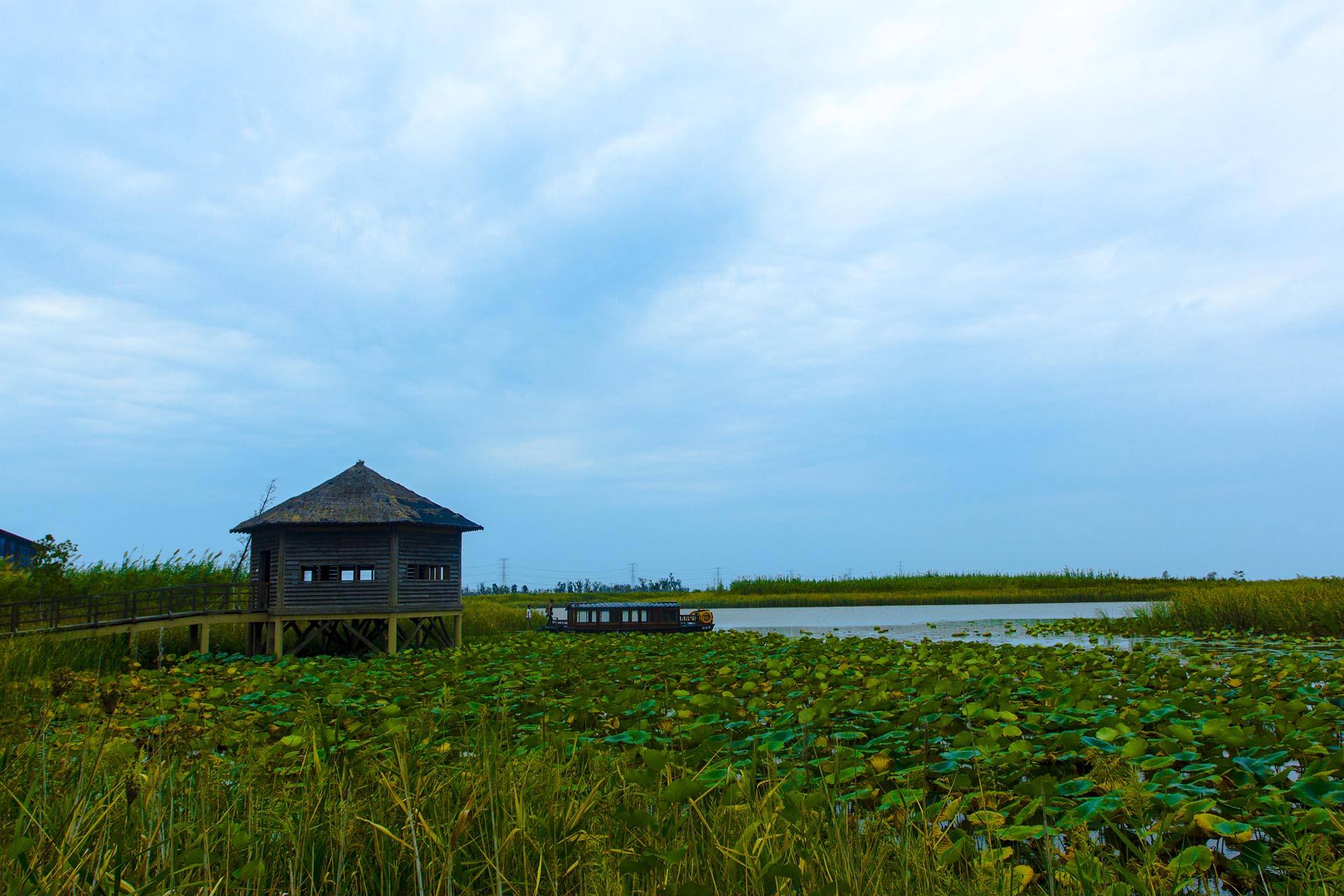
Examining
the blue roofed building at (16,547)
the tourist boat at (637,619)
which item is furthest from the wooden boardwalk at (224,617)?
the blue roofed building at (16,547)

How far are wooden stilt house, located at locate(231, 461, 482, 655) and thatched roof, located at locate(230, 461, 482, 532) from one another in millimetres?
33

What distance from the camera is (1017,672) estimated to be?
11.1 metres

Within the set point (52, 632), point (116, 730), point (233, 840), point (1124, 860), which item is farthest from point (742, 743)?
point (52, 632)

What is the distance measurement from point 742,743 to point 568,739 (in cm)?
145

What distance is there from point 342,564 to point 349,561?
0.57 ft

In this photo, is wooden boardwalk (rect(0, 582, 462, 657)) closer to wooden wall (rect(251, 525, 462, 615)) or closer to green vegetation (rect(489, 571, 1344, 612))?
wooden wall (rect(251, 525, 462, 615))

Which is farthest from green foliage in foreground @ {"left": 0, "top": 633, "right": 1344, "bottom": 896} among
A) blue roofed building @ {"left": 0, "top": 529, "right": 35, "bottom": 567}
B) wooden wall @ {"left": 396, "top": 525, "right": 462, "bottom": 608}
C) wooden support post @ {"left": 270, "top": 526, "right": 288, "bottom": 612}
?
blue roofed building @ {"left": 0, "top": 529, "right": 35, "bottom": 567}

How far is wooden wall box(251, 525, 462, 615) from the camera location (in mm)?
21375

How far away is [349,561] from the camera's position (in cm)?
2172

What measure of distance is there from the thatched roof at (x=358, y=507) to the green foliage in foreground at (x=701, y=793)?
11.6 meters

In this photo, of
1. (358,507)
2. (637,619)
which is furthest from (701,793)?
(637,619)

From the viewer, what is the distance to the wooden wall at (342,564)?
21.4m

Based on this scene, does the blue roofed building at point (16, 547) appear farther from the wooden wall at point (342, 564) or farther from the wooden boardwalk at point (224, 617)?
the wooden wall at point (342, 564)

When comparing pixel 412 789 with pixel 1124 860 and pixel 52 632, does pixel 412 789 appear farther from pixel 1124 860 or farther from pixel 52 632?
pixel 52 632
